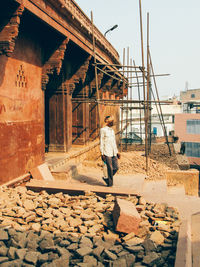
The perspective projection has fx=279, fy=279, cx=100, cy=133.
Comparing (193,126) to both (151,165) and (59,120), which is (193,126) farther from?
(59,120)

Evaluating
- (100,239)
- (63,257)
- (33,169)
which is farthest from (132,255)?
(33,169)

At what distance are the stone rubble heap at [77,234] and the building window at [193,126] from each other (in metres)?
25.5

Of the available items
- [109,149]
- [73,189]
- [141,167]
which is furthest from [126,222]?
[141,167]

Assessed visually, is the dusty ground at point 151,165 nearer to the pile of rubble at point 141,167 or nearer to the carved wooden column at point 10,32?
the pile of rubble at point 141,167

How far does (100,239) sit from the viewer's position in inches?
134

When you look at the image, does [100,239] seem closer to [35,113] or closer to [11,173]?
[11,173]

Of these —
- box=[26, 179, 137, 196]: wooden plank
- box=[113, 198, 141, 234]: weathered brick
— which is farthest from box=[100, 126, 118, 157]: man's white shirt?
box=[113, 198, 141, 234]: weathered brick

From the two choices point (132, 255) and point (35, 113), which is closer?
point (132, 255)

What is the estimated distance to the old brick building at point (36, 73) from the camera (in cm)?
501

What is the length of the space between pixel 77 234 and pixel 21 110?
10.1ft

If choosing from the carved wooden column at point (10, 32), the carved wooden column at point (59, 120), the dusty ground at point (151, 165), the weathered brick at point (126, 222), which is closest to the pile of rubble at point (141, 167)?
the dusty ground at point (151, 165)

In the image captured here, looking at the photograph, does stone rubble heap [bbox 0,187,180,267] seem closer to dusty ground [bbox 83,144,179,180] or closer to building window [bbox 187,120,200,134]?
dusty ground [bbox 83,144,179,180]

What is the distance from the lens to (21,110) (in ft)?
18.7

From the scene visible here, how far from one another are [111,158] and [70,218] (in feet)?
7.83
